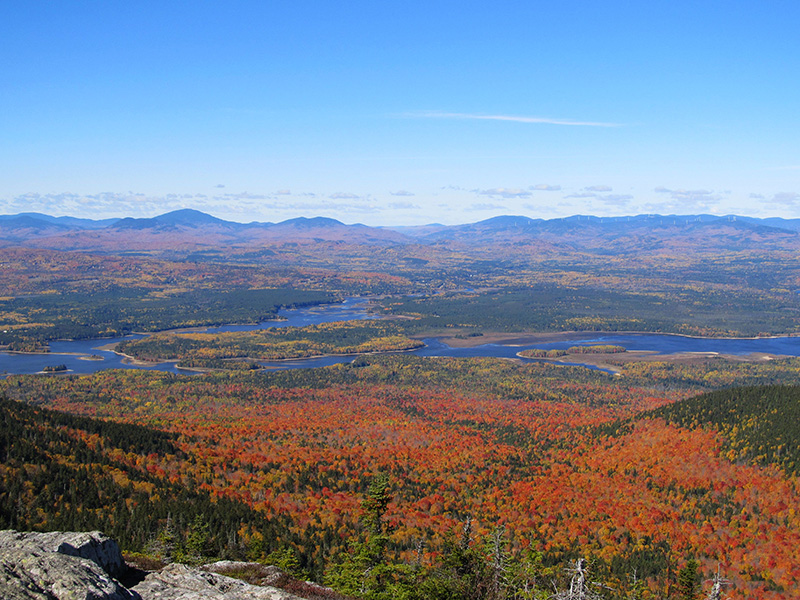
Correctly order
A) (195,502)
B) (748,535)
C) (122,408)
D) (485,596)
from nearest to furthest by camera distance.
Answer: (485,596) → (748,535) → (195,502) → (122,408)

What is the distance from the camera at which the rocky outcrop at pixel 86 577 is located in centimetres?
3150

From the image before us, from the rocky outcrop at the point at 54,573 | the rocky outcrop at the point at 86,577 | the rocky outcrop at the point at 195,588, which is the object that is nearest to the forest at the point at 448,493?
the rocky outcrop at the point at 195,588

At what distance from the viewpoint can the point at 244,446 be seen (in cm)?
13138

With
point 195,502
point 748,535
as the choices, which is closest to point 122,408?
point 195,502

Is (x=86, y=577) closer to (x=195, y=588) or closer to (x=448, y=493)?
(x=195, y=588)

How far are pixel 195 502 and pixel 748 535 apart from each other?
261 ft

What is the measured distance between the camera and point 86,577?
3306 cm

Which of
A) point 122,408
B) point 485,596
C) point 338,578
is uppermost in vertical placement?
point 485,596

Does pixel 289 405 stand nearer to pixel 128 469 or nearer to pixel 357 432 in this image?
pixel 357 432

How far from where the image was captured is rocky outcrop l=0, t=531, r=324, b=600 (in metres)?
31.5

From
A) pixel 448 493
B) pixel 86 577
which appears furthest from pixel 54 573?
pixel 448 493

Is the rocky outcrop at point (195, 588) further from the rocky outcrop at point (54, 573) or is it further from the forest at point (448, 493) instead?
the forest at point (448, 493)

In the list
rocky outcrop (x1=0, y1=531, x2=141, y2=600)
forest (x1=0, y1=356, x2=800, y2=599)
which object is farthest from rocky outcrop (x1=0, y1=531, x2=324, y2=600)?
forest (x1=0, y1=356, x2=800, y2=599)

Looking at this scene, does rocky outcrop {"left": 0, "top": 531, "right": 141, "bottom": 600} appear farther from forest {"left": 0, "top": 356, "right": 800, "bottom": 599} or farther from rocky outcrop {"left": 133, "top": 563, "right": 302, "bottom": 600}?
forest {"left": 0, "top": 356, "right": 800, "bottom": 599}
